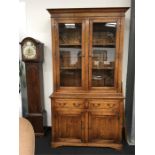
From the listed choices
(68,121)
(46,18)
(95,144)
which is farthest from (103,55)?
(95,144)

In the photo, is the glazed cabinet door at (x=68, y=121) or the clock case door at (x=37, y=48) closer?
the glazed cabinet door at (x=68, y=121)

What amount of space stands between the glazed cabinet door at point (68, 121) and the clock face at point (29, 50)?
2.72 ft

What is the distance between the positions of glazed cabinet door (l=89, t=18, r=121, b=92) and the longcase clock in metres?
0.85

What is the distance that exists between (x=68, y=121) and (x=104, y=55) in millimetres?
1083

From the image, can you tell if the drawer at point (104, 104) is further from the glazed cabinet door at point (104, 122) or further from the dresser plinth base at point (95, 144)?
the dresser plinth base at point (95, 144)

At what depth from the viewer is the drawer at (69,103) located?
2.60 m

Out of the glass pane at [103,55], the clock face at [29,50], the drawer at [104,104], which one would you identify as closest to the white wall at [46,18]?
→ the clock face at [29,50]

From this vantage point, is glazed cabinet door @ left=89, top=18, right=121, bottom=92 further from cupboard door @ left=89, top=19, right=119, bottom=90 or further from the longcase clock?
the longcase clock

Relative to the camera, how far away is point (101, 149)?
8.75 ft

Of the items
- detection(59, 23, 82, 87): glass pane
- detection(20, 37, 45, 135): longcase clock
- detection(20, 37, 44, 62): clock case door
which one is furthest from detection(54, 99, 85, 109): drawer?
detection(20, 37, 44, 62): clock case door
